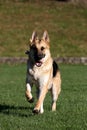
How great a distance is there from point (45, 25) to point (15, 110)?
3190 centimetres

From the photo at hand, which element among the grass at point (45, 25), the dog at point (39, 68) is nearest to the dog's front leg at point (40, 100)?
the dog at point (39, 68)

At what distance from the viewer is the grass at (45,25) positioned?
129ft

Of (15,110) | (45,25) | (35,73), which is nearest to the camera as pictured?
(35,73)

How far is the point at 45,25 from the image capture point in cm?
4381

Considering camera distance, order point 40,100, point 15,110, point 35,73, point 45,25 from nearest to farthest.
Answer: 1. point 40,100
2. point 35,73
3. point 15,110
4. point 45,25

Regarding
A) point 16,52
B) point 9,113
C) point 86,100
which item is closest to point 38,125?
point 9,113

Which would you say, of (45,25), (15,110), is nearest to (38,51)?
(15,110)

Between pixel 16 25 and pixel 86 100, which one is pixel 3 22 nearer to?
pixel 16 25

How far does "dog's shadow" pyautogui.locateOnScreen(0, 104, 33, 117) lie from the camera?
11467 mm

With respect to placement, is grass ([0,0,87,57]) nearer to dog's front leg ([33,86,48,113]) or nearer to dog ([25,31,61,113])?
dog ([25,31,61,113])

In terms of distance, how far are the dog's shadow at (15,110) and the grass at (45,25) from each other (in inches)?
963

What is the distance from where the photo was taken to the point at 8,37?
41.4m

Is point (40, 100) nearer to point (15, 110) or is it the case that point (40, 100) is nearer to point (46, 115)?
point (46, 115)

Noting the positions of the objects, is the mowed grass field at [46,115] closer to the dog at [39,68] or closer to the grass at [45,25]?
the dog at [39,68]
